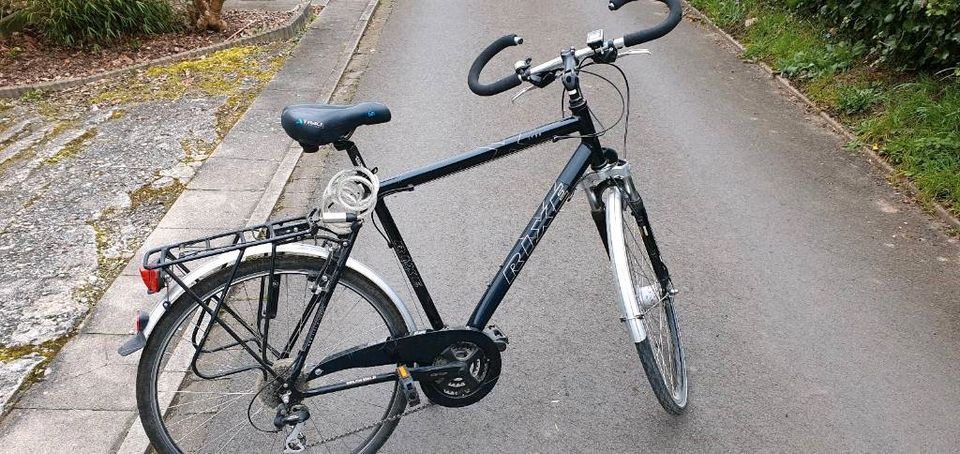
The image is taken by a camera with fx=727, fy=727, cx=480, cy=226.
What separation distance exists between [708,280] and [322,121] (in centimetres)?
274

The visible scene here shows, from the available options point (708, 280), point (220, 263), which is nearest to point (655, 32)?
point (220, 263)

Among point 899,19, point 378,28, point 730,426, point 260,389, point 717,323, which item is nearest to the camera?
point 260,389

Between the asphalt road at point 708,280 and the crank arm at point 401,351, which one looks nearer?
the crank arm at point 401,351

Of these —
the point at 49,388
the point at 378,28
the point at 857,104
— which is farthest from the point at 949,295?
the point at 378,28

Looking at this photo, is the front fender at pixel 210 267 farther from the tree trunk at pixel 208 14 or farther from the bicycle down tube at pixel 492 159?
the tree trunk at pixel 208 14

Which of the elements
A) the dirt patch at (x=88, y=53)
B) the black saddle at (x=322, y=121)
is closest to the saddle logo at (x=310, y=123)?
the black saddle at (x=322, y=121)

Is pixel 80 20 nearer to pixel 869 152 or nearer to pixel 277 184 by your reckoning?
pixel 277 184

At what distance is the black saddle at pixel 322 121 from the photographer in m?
2.42

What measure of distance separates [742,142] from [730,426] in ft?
11.6

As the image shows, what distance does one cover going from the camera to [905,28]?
6414 millimetres

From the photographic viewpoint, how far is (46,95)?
24.7ft

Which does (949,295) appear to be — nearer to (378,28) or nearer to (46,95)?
(378,28)

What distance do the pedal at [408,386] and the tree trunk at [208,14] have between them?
25.5 feet

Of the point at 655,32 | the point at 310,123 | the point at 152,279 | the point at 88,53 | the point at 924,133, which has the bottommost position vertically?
the point at 88,53
